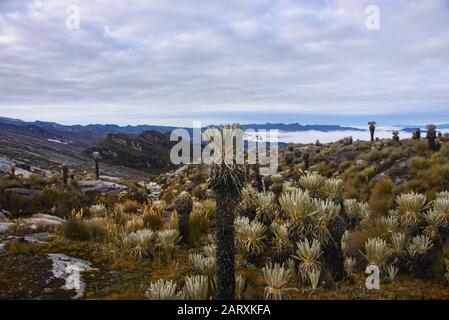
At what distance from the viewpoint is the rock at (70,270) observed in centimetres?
683

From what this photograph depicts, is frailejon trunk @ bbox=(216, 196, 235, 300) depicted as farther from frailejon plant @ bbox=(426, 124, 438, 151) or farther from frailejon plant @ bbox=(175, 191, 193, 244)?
frailejon plant @ bbox=(426, 124, 438, 151)

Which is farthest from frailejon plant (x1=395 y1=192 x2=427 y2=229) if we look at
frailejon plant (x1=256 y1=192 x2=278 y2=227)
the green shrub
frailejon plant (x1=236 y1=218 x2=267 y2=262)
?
the green shrub

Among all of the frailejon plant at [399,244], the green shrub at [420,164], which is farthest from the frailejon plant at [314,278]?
the green shrub at [420,164]

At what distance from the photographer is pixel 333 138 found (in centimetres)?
5231

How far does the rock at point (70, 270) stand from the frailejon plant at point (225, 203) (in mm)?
2522

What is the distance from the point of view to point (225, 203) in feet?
21.2

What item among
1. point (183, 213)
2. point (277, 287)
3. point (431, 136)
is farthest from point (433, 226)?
point (431, 136)

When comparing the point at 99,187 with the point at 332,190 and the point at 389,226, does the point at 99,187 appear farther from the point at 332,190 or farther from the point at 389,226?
the point at 389,226

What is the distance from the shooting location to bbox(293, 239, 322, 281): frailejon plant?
7.12 meters

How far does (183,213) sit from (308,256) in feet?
14.0

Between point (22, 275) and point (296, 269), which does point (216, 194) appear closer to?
point (296, 269)

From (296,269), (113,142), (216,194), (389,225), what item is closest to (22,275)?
(216,194)

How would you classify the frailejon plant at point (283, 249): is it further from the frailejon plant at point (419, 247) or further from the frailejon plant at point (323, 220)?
the frailejon plant at point (419, 247)
